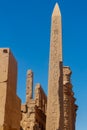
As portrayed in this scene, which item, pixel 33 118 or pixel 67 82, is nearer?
pixel 67 82

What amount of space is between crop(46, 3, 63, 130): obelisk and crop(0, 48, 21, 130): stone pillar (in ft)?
7.04

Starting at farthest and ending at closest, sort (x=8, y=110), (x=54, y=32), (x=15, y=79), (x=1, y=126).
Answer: (x=54, y=32) → (x=15, y=79) → (x=8, y=110) → (x=1, y=126)

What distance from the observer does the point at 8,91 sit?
930 cm

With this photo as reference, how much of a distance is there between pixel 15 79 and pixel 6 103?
125cm

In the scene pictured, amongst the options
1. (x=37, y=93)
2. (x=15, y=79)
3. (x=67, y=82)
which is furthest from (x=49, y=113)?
(x=37, y=93)

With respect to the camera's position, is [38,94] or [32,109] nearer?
[32,109]

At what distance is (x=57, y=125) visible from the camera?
39.6 ft

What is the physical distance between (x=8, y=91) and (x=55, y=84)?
3.34 metres

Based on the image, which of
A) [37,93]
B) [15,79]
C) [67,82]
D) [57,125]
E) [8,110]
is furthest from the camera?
[37,93]

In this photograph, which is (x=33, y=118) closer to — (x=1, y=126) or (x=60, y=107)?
(x=60, y=107)

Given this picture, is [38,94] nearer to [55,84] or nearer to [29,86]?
[29,86]

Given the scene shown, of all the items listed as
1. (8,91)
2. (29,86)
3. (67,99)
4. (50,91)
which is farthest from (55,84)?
(29,86)

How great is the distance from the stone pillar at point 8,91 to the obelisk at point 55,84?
2145mm

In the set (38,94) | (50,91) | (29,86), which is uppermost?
(29,86)
